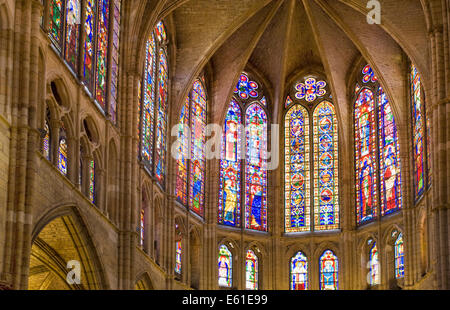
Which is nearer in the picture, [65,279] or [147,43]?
[65,279]

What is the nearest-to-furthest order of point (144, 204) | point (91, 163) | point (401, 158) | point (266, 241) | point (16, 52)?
point (16, 52) < point (91, 163) < point (144, 204) < point (401, 158) < point (266, 241)

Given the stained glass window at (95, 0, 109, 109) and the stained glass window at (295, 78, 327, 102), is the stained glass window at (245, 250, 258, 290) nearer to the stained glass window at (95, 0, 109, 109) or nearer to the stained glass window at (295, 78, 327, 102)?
the stained glass window at (295, 78, 327, 102)

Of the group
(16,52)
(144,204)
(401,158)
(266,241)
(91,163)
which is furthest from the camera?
(266,241)

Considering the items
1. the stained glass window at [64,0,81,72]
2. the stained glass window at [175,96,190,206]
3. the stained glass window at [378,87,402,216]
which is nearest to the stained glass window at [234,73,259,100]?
the stained glass window at [175,96,190,206]

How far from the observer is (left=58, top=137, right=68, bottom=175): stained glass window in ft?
76.4

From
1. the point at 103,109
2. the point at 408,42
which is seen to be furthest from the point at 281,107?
the point at 103,109

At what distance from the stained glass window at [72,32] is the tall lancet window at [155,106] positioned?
5.33m

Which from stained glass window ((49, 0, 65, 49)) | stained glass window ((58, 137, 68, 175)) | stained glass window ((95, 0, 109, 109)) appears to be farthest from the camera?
stained glass window ((95, 0, 109, 109))

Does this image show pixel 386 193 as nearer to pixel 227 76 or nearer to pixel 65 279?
pixel 227 76

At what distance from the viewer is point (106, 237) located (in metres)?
25.7

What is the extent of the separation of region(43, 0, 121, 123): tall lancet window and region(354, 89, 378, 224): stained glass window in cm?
1122

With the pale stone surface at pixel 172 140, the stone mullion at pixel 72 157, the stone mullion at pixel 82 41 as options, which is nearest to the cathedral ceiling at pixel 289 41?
the pale stone surface at pixel 172 140

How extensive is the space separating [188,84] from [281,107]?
5.53m

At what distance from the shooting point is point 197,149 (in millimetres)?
35531
